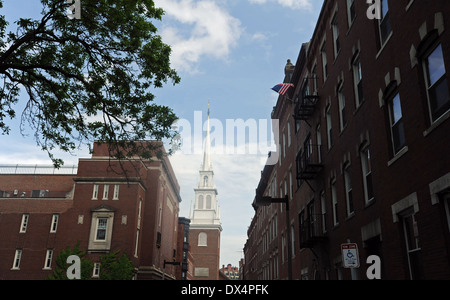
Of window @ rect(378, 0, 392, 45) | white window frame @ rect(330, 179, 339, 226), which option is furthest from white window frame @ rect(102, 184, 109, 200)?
window @ rect(378, 0, 392, 45)

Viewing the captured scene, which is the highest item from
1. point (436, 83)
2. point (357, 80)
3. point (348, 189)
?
point (357, 80)

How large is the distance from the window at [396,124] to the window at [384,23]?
7.43ft

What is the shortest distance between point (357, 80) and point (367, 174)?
13.2 ft

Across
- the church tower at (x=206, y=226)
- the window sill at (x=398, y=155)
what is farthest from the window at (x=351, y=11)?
the church tower at (x=206, y=226)

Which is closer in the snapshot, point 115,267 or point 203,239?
point 115,267

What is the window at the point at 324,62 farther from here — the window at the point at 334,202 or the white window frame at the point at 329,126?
the window at the point at 334,202

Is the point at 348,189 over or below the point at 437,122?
over

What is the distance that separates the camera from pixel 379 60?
13.5 metres

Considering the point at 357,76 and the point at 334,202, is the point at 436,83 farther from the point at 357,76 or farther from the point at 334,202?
the point at 334,202

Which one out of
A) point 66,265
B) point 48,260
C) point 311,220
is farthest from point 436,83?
point 48,260

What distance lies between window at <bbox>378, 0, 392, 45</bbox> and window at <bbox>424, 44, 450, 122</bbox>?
3.30 m

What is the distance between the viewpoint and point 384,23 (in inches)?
541

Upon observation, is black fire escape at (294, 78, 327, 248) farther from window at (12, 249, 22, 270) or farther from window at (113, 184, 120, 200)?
window at (12, 249, 22, 270)

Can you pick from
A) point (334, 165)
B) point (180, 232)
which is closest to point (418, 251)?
point (334, 165)
